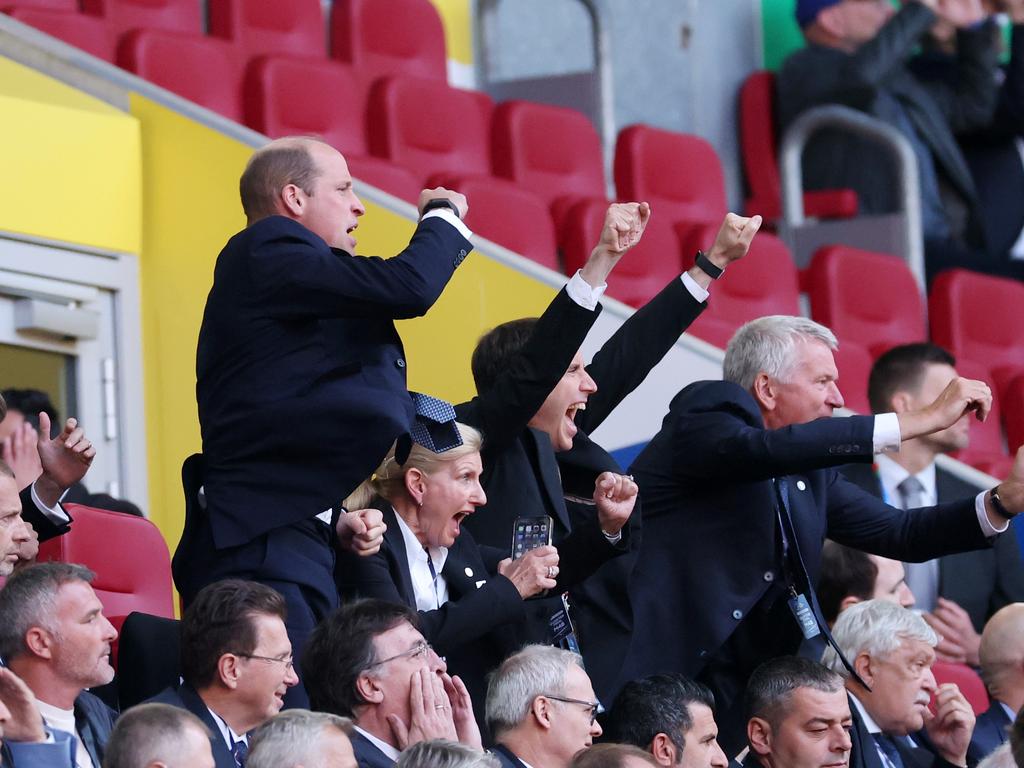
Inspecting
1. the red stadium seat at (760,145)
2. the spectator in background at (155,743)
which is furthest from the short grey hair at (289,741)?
the red stadium seat at (760,145)

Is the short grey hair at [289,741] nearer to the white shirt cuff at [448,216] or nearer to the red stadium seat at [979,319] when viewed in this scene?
the white shirt cuff at [448,216]

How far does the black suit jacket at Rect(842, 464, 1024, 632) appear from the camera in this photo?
17.0ft

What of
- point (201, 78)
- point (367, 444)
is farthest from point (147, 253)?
point (367, 444)

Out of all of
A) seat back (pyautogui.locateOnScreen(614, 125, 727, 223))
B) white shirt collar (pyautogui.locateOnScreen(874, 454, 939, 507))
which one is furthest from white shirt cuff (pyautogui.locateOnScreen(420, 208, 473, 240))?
seat back (pyautogui.locateOnScreen(614, 125, 727, 223))

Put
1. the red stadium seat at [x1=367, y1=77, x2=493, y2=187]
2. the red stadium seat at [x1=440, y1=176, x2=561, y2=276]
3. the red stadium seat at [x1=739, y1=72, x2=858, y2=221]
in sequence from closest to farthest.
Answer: the red stadium seat at [x1=440, y1=176, x2=561, y2=276]
the red stadium seat at [x1=367, y1=77, x2=493, y2=187]
the red stadium seat at [x1=739, y1=72, x2=858, y2=221]

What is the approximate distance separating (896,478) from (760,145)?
122 inches

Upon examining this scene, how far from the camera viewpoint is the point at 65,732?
304cm

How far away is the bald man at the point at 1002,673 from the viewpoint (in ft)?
14.4

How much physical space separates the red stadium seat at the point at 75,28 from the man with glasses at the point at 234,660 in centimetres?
311

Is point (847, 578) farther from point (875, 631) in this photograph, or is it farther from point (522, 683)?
point (522, 683)

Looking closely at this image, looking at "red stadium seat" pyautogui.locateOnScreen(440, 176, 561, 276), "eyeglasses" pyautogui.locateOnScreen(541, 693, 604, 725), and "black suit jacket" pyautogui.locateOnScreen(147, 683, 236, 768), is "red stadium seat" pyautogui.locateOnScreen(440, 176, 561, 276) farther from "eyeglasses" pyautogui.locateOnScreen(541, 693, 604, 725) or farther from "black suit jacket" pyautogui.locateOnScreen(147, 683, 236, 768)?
"black suit jacket" pyautogui.locateOnScreen(147, 683, 236, 768)

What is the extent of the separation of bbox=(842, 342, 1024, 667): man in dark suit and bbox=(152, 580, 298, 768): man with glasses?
7.43ft

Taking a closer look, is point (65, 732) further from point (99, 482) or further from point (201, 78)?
point (201, 78)

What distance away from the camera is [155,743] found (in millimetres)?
2719
